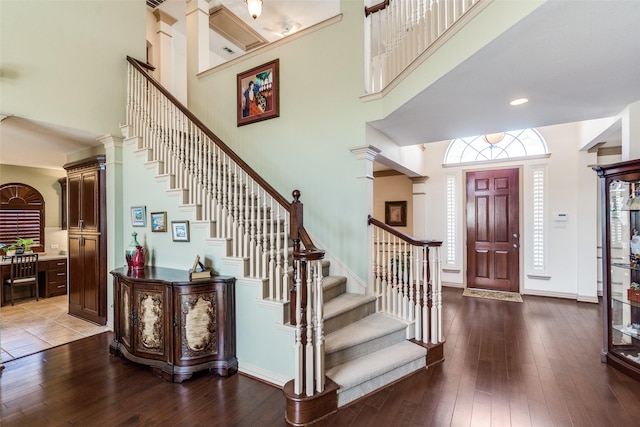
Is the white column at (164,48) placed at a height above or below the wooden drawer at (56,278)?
above

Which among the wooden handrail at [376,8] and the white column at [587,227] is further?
the white column at [587,227]

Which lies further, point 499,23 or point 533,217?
point 533,217

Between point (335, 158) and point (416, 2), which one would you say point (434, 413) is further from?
point (416, 2)

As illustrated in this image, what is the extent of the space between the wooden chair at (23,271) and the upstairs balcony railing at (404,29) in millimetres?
5834

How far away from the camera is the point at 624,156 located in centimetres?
305

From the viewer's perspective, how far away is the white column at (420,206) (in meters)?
6.37

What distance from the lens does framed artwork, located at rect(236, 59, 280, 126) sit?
13.1ft

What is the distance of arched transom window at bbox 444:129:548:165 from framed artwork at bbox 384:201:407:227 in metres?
1.30

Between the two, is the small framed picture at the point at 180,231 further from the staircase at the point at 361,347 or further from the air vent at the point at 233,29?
the air vent at the point at 233,29

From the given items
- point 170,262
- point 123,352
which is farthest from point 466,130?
point 123,352

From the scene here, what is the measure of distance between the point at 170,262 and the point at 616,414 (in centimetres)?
406

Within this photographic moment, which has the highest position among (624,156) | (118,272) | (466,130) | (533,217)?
(466,130)

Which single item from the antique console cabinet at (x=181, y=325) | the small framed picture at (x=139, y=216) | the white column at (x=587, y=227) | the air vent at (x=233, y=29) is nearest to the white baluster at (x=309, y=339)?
the antique console cabinet at (x=181, y=325)

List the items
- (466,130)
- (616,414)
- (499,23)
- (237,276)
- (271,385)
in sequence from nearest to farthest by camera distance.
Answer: (499,23)
(616,414)
(271,385)
(237,276)
(466,130)
